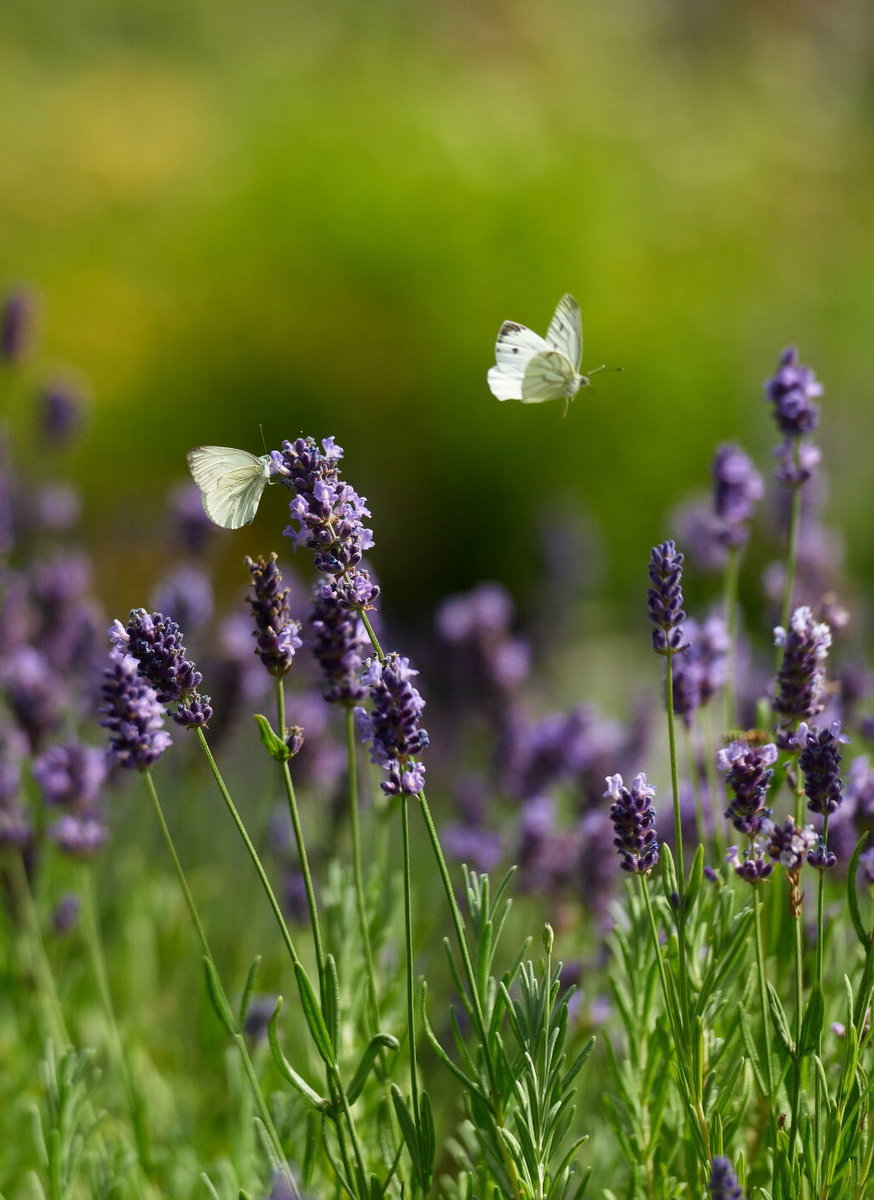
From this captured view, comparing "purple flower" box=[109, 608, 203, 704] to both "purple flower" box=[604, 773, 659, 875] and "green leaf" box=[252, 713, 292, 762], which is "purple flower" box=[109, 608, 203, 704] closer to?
"green leaf" box=[252, 713, 292, 762]

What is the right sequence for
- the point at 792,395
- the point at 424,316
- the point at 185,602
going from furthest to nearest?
the point at 424,316 → the point at 185,602 → the point at 792,395

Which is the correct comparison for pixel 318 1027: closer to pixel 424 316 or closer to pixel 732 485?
pixel 732 485

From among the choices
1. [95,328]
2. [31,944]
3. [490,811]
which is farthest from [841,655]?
[95,328]

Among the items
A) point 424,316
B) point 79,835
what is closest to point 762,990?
point 79,835

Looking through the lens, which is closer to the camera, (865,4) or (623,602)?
(623,602)

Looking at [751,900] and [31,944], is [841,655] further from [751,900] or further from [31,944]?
[31,944]

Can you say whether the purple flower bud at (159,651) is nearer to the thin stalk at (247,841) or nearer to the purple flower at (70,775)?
the thin stalk at (247,841)
